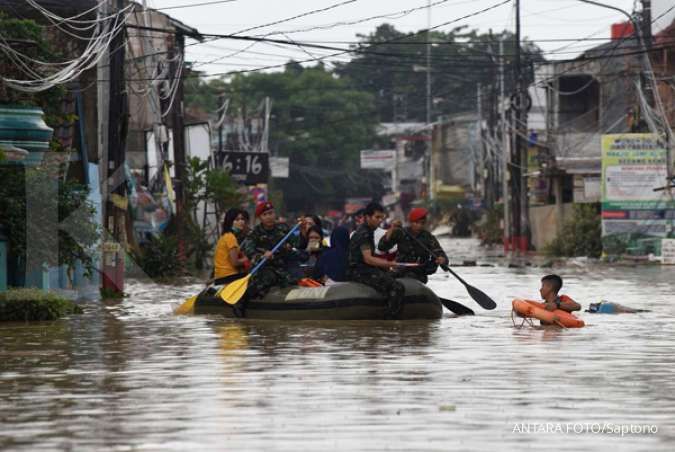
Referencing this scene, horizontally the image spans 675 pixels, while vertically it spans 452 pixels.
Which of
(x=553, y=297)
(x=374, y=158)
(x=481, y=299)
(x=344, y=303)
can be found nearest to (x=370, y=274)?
(x=344, y=303)

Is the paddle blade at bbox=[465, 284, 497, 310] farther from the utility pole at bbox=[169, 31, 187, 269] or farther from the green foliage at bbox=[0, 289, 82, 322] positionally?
the utility pole at bbox=[169, 31, 187, 269]

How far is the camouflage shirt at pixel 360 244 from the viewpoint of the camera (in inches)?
804

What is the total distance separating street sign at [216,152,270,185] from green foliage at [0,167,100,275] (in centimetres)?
3794

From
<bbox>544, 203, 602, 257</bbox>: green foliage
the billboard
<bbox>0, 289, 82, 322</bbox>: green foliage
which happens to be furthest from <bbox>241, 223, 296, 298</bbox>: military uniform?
<bbox>544, 203, 602, 257</bbox>: green foliage

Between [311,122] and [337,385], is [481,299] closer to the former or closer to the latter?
[337,385]

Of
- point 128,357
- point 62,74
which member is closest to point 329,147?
point 62,74

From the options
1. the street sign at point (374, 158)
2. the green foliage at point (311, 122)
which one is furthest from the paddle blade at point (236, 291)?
the green foliage at point (311, 122)

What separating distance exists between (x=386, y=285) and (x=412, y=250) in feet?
3.87

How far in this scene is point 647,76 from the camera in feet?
142

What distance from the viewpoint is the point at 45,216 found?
22438mm

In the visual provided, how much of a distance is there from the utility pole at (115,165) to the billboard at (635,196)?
67.0ft

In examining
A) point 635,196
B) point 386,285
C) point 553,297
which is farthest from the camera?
point 635,196

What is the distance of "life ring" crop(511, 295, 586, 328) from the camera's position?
18.9 meters

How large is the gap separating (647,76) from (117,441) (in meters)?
36.1
